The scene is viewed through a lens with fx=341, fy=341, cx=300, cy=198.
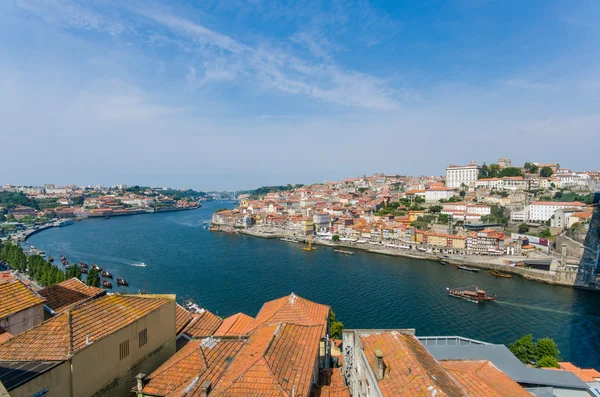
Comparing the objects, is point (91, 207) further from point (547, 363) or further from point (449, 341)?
point (547, 363)

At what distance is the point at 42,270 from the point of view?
14.9 m

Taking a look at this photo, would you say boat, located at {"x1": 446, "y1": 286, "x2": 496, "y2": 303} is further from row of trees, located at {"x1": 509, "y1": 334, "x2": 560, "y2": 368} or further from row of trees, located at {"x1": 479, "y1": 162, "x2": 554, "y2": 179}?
row of trees, located at {"x1": 479, "y1": 162, "x2": 554, "y2": 179}

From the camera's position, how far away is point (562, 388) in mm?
5293

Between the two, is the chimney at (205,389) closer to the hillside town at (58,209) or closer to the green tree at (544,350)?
the green tree at (544,350)

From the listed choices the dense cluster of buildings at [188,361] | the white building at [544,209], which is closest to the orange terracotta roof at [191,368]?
the dense cluster of buildings at [188,361]

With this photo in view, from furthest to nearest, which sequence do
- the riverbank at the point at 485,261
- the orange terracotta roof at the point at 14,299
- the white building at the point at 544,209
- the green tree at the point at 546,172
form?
the green tree at the point at 546,172, the white building at the point at 544,209, the riverbank at the point at 485,261, the orange terracotta roof at the point at 14,299

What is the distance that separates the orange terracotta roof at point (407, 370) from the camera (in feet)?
11.1

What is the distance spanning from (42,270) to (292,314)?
14.1 meters

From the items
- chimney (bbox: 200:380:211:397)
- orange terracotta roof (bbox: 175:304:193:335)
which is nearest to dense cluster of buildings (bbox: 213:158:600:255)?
orange terracotta roof (bbox: 175:304:193:335)

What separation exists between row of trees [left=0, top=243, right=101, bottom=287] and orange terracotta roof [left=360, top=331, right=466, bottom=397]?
12842 millimetres

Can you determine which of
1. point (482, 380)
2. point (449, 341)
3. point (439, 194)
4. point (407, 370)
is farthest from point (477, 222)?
point (407, 370)

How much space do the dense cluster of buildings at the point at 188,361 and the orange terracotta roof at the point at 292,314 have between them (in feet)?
2.14

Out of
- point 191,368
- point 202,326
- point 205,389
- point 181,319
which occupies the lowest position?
point 202,326

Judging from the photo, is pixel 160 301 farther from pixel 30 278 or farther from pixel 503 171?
pixel 503 171
